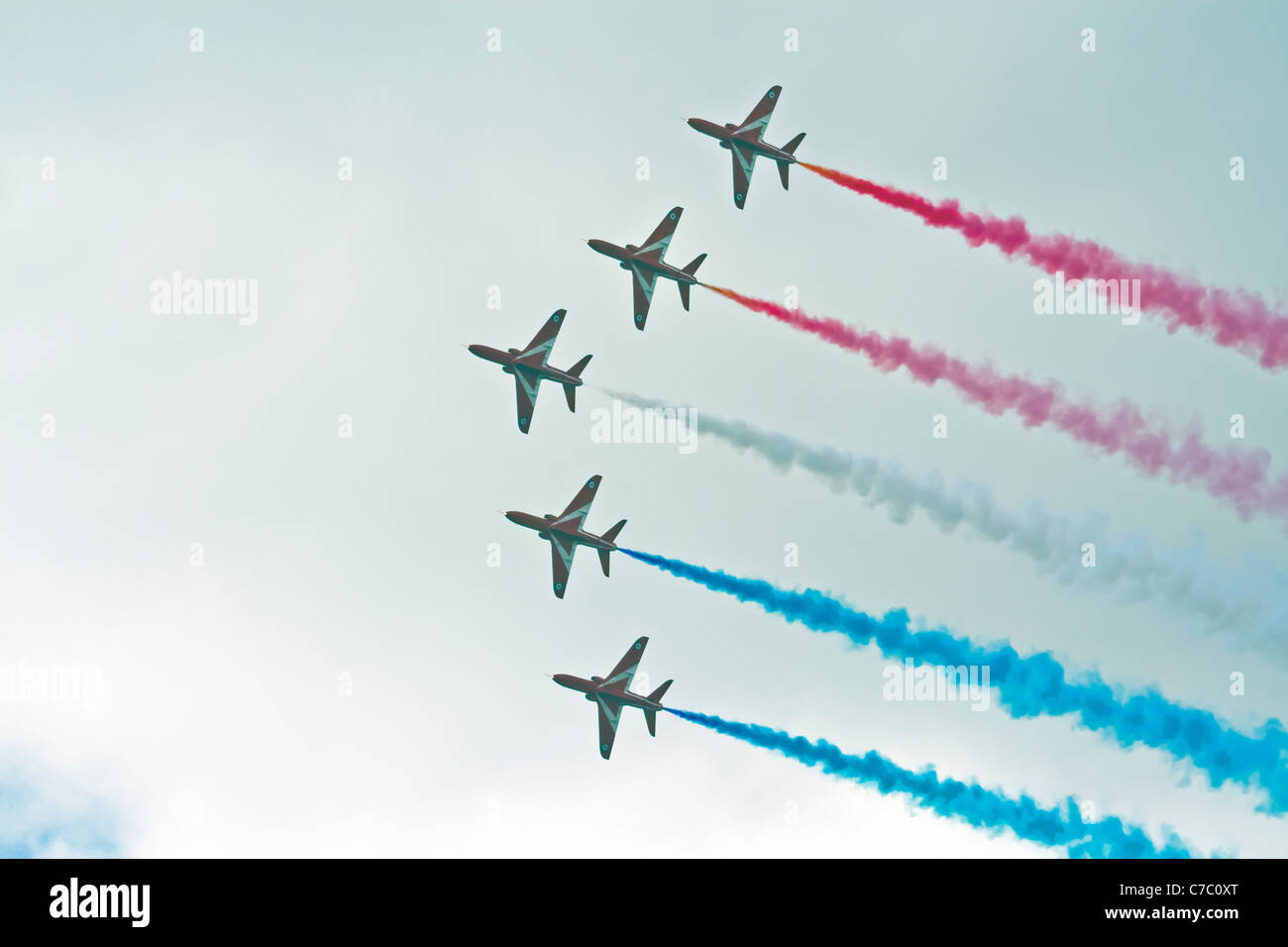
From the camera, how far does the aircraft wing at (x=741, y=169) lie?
106m

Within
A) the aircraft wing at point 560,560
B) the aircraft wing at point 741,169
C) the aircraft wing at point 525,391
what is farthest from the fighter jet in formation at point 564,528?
the aircraft wing at point 741,169

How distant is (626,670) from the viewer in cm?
10200

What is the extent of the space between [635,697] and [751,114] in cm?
3695

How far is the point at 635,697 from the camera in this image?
3952 inches

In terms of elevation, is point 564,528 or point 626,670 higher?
point 564,528

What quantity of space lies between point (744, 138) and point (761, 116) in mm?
2200

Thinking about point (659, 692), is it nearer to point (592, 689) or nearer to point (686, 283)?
point (592, 689)

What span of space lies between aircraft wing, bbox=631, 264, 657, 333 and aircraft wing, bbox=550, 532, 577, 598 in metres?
14.6

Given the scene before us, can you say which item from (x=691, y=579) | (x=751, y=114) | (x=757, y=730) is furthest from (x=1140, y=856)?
(x=751, y=114)

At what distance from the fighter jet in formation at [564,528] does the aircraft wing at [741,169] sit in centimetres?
1974

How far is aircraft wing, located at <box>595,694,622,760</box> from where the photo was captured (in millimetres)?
102125

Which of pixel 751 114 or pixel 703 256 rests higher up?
pixel 751 114

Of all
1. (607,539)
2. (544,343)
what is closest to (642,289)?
(544,343)
